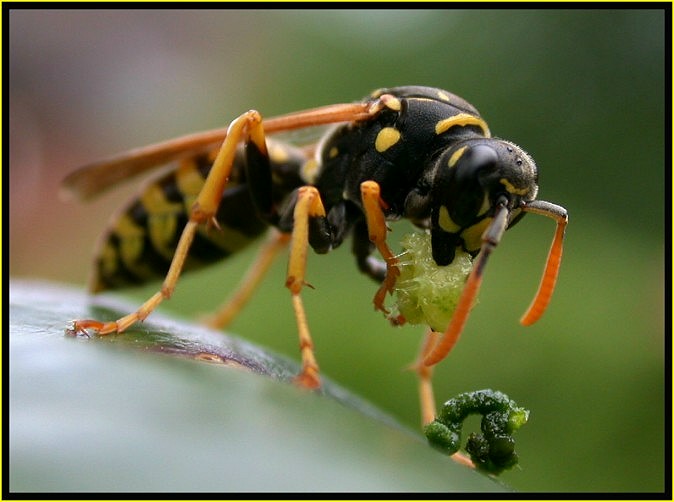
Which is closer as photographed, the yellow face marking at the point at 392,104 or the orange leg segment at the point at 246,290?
the yellow face marking at the point at 392,104

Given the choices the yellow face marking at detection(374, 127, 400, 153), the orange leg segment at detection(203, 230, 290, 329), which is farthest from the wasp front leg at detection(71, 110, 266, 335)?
the orange leg segment at detection(203, 230, 290, 329)

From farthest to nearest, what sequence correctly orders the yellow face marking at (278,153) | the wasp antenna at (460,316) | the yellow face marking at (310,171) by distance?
the yellow face marking at (278,153) < the yellow face marking at (310,171) < the wasp antenna at (460,316)

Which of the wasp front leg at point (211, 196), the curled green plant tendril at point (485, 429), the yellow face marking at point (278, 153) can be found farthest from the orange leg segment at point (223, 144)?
the curled green plant tendril at point (485, 429)

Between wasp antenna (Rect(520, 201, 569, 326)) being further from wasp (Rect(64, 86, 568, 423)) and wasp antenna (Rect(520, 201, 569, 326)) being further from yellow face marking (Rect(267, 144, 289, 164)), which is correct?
yellow face marking (Rect(267, 144, 289, 164))

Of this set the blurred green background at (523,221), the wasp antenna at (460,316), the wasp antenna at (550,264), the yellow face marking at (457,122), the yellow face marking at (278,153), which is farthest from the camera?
the blurred green background at (523,221)

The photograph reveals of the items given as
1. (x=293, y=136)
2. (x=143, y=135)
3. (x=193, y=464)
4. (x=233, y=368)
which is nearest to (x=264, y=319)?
(x=293, y=136)

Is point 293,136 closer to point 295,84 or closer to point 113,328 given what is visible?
point 113,328

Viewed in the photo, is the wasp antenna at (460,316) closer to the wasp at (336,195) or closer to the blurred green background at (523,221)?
the wasp at (336,195)
